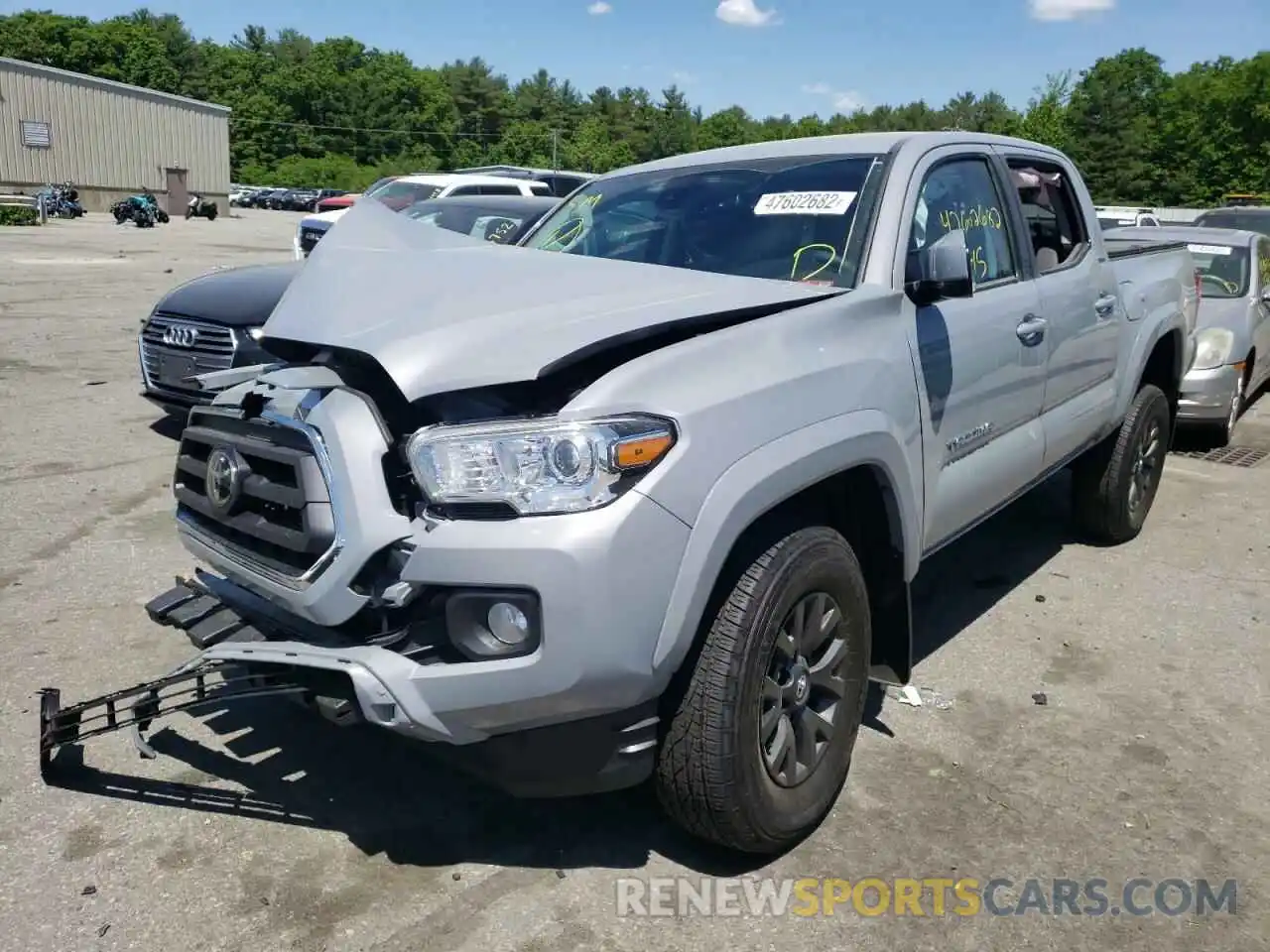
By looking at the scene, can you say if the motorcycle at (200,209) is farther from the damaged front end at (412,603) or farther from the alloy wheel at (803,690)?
the alloy wheel at (803,690)

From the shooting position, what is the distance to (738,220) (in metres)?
3.77

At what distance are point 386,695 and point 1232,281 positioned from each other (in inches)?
330

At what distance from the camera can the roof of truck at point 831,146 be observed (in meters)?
3.84

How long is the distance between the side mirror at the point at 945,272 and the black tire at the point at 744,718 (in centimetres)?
89

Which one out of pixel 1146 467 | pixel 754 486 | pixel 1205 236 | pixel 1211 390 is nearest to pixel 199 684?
pixel 754 486

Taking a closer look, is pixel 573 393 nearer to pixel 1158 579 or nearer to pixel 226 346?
pixel 1158 579

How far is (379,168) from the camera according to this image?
102062 millimetres

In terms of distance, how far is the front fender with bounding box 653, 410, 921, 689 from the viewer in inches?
95.2

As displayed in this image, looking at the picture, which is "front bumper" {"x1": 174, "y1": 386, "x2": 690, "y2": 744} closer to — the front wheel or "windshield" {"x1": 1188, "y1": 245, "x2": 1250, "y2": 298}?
the front wheel

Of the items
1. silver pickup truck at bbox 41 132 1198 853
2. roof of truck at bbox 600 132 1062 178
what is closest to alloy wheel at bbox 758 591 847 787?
silver pickup truck at bbox 41 132 1198 853

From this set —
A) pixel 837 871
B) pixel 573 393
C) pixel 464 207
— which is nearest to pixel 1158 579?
pixel 837 871

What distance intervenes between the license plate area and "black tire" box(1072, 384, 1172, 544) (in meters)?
5.05

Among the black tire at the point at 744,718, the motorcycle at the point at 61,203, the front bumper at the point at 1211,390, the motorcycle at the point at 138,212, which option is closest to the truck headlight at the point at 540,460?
the black tire at the point at 744,718

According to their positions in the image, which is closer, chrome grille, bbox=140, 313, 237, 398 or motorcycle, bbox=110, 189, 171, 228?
chrome grille, bbox=140, 313, 237, 398
